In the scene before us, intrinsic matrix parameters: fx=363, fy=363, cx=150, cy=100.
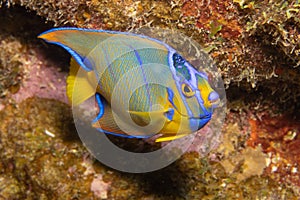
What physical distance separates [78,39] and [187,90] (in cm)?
74

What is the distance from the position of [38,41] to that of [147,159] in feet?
5.85

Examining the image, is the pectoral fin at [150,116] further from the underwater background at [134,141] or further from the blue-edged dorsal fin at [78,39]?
the underwater background at [134,141]

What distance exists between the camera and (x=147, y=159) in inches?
137

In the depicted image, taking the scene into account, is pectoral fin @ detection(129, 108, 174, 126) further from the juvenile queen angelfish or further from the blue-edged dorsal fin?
the blue-edged dorsal fin

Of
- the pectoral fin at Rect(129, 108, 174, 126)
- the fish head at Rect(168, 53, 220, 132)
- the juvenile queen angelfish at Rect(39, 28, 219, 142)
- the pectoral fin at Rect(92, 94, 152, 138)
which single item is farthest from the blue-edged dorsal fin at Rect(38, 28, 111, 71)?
the fish head at Rect(168, 53, 220, 132)

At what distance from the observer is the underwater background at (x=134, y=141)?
277 cm

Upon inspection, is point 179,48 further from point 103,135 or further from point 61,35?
point 103,135

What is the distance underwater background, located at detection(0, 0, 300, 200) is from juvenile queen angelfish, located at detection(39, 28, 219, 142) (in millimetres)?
654

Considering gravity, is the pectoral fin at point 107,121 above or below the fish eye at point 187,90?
below

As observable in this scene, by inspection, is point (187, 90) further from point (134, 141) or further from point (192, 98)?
point (134, 141)

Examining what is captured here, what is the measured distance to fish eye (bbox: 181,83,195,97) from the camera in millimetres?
1883

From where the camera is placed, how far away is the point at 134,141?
356 cm

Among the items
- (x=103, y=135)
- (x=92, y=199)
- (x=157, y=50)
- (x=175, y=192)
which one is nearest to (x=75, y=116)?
(x=103, y=135)

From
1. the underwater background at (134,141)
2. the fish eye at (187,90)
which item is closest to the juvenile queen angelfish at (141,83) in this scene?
the fish eye at (187,90)
